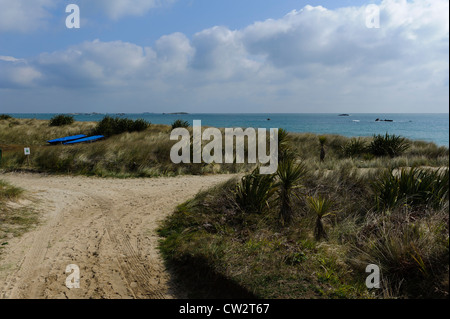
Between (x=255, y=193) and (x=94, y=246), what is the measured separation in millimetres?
3490

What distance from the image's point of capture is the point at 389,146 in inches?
575

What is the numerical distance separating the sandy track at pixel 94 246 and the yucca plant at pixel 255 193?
6.70ft

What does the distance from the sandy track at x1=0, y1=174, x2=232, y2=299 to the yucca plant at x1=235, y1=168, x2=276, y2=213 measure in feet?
6.70

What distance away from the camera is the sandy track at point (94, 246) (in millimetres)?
4172

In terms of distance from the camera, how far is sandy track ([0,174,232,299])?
417 cm

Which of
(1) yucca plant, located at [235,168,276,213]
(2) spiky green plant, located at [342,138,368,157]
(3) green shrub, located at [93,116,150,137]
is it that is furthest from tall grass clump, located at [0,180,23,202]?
(3) green shrub, located at [93,116,150,137]

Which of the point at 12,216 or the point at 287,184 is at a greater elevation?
the point at 287,184

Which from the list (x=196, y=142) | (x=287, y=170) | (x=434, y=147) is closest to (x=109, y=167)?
(x=196, y=142)

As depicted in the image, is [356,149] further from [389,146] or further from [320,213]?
[320,213]
